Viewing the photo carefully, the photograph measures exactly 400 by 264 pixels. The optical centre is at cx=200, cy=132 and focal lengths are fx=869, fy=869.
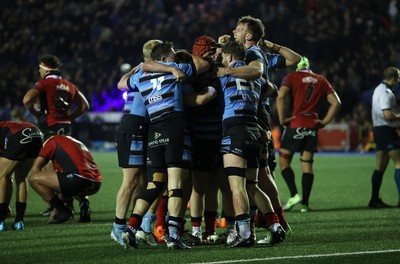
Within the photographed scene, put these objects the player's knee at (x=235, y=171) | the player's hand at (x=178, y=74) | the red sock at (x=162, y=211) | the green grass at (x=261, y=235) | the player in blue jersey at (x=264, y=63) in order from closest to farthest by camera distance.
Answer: the green grass at (x=261, y=235) → the player's hand at (x=178, y=74) → the player's knee at (x=235, y=171) → the player in blue jersey at (x=264, y=63) → the red sock at (x=162, y=211)

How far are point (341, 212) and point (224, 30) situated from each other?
74.4 feet

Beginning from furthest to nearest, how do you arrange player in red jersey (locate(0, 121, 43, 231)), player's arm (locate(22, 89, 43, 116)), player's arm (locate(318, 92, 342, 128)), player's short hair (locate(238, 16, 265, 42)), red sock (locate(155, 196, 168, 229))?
player's arm (locate(318, 92, 342, 128))
player's arm (locate(22, 89, 43, 116))
player in red jersey (locate(0, 121, 43, 231))
red sock (locate(155, 196, 168, 229))
player's short hair (locate(238, 16, 265, 42))

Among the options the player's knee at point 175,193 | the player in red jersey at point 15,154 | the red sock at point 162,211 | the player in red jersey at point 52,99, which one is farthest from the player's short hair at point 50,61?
the player's knee at point 175,193

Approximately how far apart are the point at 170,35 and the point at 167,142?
27.2 meters

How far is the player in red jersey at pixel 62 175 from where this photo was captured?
1155 centimetres

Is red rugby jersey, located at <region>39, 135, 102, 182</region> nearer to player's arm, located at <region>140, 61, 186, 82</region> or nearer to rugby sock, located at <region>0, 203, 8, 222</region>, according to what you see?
rugby sock, located at <region>0, 203, 8, 222</region>

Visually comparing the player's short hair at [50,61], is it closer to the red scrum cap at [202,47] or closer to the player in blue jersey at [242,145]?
the red scrum cap at [202,47]

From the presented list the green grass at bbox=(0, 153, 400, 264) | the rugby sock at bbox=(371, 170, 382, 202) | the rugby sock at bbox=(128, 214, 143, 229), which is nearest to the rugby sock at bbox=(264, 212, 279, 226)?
the green grass at bbox=(0, 153, 400, 264)

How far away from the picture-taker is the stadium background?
33344 millimetres

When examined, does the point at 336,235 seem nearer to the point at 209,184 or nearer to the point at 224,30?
the point at 209,184

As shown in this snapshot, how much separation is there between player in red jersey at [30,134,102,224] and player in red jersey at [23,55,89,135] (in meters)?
0.87

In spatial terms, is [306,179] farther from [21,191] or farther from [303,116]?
[21,191]

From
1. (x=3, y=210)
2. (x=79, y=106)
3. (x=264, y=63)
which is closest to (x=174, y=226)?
(x=264, y=63)

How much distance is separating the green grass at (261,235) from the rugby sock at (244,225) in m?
0.16
